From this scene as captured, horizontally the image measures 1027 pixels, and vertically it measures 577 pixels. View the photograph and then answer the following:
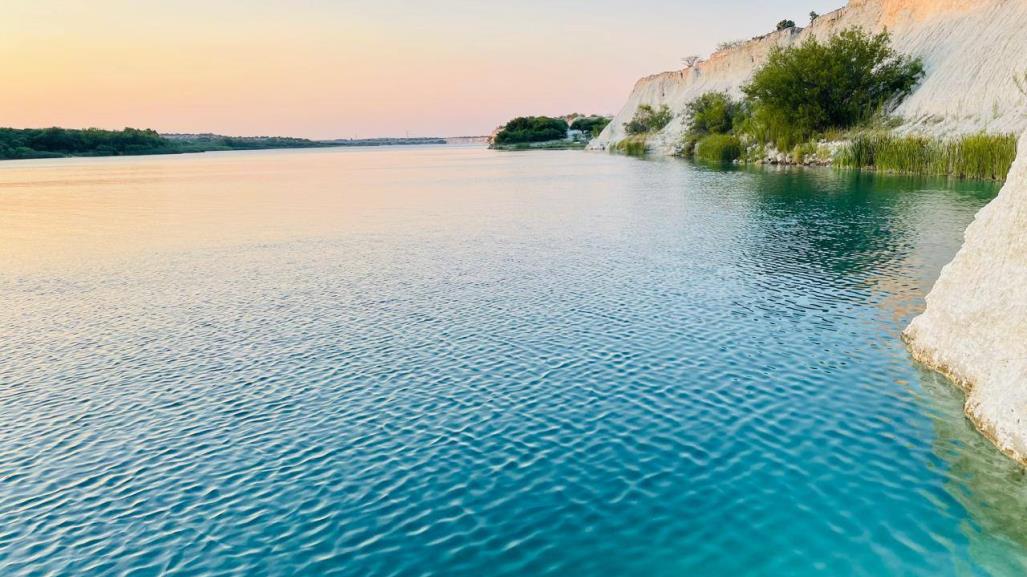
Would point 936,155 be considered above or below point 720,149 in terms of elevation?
below

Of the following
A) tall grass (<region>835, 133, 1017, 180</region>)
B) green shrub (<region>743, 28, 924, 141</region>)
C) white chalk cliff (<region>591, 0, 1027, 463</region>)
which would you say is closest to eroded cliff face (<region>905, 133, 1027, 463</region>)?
white chalk cliff (<region>591, 0, 1027, 463</region>)

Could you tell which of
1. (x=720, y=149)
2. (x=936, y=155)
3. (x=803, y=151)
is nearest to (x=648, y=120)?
(x=720, y=149)

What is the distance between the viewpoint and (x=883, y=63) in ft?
249

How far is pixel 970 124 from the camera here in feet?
185

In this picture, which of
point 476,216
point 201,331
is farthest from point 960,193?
point 201,331

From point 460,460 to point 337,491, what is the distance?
2.06 metres

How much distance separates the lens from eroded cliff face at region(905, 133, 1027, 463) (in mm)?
12000

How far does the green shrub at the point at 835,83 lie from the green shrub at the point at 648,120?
70376 millimetres

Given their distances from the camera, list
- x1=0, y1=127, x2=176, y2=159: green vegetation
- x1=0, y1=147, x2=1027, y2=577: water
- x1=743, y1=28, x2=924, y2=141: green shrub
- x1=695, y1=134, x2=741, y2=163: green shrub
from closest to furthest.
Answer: x1=0, y1=147, x2=1027, y2=577: water → x1=743, y1=28, x2=924, y2=141: green shrub → x1=695, y1=134, x2=741, y2=163: green shrub → x1=0, y1=127, x2=176, y2=159: green vegetation

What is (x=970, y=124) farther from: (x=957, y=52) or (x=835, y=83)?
(x=835, y=83)

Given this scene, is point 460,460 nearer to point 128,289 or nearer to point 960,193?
point 128,289

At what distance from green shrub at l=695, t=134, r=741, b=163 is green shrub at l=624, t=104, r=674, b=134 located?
48964 millimetres

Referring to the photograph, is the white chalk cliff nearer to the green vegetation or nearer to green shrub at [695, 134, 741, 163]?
green shrub at [695, 134, 741, 163]

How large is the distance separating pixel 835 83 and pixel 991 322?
70000 mm
